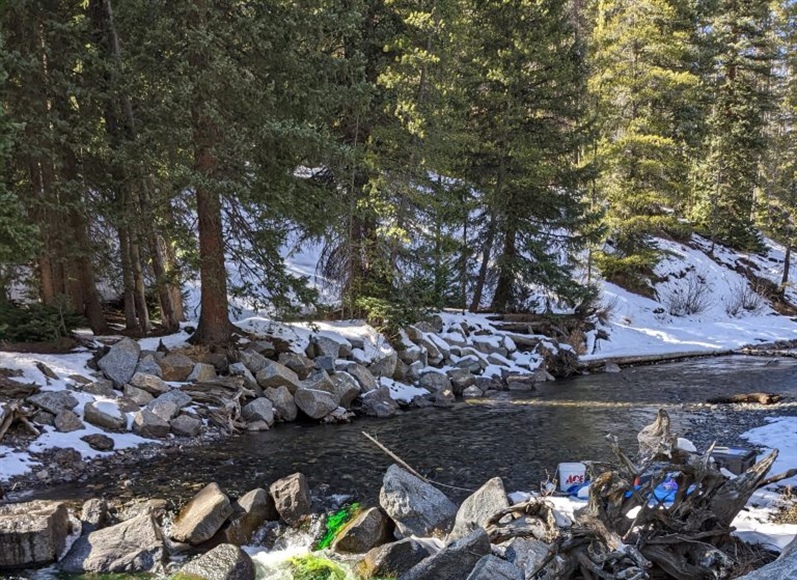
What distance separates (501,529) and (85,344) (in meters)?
9.32

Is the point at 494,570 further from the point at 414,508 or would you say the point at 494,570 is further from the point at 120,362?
the point at 120,362

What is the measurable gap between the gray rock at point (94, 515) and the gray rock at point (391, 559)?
3046mm

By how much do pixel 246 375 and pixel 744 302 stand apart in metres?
24.9

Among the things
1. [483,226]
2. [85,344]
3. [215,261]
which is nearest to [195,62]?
[215,261]

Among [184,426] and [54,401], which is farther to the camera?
[184,426]

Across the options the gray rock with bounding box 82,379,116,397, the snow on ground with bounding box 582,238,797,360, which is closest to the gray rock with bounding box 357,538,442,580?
the gray rock with bounding box 82,379,116,397

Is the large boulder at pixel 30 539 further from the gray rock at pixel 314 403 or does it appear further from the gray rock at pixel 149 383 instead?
the gray rock at pixel 314 403

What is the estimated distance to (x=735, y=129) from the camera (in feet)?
102

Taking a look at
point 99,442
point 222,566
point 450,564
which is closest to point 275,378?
point 99,442

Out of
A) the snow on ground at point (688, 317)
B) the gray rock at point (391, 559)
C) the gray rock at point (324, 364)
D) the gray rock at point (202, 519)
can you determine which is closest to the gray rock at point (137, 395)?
the gray rock at point (324, 364)

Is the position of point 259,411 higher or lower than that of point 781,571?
lower

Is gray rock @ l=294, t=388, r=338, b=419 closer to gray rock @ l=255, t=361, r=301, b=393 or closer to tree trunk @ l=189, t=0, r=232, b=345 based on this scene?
gray rock @ l=255, t=361, r=301, b=393

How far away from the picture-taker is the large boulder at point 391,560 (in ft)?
18.8

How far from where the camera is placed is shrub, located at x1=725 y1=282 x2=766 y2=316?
27309 mm
